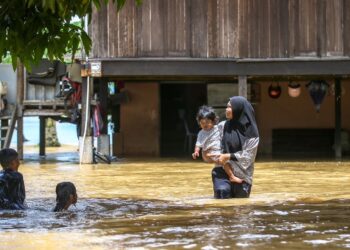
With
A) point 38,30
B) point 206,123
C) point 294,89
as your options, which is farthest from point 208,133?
point 294,89

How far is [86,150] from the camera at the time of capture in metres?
17.6

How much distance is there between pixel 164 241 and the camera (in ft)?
19.7

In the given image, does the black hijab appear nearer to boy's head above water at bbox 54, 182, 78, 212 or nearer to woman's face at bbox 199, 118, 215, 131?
woman's face at bbox 199, 118, 215, 131

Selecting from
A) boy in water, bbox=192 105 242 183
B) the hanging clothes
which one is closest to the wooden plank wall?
the hanging clothes

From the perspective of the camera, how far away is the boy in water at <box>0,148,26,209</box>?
8.34m

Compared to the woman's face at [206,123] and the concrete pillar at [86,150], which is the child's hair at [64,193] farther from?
the concrete pillar at [86,150]

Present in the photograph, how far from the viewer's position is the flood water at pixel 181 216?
5984 millimetres

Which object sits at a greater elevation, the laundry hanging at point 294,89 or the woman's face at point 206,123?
the laundry hanging at point 294,89

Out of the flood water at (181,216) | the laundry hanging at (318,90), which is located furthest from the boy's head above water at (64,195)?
the laundry hanging at (318,90)

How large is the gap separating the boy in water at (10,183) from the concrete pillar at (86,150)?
30.0ft

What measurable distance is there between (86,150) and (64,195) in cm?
946

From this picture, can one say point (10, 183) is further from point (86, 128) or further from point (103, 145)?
point (103, 145)

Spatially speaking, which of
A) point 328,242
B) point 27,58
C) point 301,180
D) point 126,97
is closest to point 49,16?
point 27,58

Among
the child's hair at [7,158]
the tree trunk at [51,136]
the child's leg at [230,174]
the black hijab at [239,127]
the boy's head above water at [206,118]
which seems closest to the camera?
the child's hair at [7,158]
